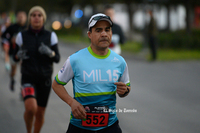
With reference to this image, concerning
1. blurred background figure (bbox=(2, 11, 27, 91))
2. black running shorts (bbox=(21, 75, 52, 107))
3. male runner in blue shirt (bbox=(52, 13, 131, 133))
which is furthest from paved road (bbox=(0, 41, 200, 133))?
male runner in blue shirt (bbox=(52, 13, 131, 133))

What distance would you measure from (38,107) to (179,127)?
2563 mm

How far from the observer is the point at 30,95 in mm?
4828

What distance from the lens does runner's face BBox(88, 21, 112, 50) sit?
314 centimetres

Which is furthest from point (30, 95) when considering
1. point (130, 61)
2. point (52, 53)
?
point (130, 61)

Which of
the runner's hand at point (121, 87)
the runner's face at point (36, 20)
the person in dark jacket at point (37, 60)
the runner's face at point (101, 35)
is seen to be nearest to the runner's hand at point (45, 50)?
the person in dark jacket at point (37, 60)

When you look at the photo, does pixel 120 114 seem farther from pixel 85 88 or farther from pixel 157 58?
pixel 157 58

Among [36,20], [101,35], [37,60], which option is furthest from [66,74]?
[36,20]

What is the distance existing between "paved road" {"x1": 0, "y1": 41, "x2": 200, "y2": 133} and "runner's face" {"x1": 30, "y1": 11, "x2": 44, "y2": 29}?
6.04 ft

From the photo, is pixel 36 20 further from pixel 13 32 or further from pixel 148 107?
pixel 13 32

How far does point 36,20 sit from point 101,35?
2.19m

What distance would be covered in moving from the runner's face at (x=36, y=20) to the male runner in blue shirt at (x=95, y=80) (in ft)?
6.61

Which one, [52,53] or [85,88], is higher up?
[52,53]

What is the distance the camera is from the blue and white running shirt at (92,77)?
3.13m

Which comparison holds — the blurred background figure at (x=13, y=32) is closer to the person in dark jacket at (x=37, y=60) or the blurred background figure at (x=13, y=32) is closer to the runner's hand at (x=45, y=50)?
the person in dark jacket at (x=37, y=60)
